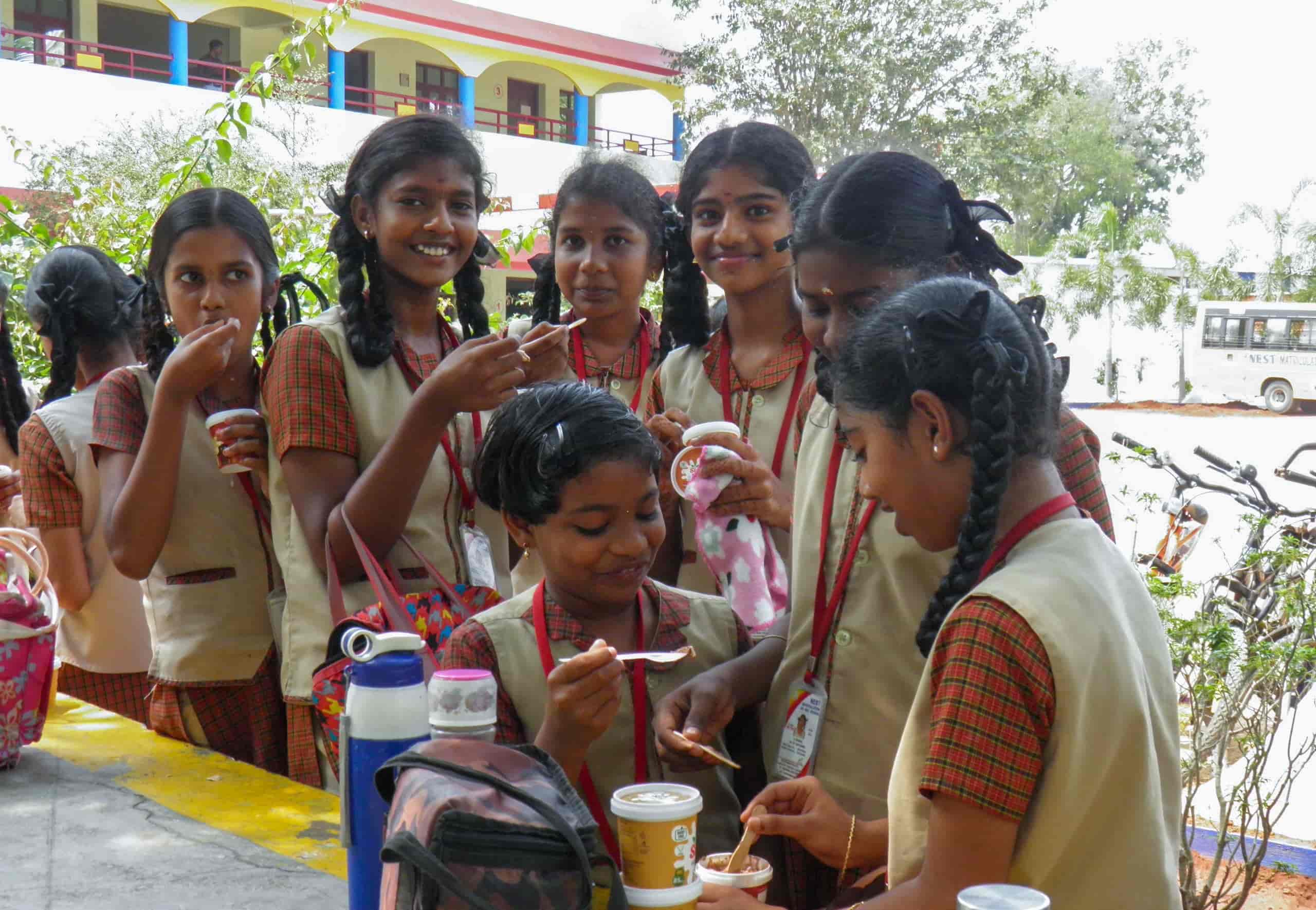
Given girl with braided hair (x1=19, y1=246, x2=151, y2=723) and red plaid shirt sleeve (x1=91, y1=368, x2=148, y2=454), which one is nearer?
red plaid shirt sleeve (x1=91, y1=368, x2=148, y2=454)

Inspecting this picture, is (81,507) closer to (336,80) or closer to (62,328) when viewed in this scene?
(62,328)

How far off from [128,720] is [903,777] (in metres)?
2.20

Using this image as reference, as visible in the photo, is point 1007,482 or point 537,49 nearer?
point 1007,482

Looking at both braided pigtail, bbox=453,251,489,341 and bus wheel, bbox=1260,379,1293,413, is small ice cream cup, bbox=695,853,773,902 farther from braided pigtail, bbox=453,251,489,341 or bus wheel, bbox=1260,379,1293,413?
bus wheel, bbox=1260,379,1293,413

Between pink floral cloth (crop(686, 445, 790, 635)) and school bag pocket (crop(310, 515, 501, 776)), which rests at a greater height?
pink floral cloth (crop(686, 445, 790, 635))

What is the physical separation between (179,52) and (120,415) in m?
24.0

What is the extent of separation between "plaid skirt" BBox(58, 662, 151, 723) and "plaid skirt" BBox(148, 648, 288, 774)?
428 millimetres

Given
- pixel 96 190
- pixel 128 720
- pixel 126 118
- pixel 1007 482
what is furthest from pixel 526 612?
pixel 126 118

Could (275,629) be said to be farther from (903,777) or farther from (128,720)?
(903,777)

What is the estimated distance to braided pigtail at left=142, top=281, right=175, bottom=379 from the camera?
317cm

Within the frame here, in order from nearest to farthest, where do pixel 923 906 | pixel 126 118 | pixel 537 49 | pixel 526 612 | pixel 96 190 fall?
pixel 923 906 → pixel 526 612 → pixel 96 190 → pixel 126 118 → pixel 537 49

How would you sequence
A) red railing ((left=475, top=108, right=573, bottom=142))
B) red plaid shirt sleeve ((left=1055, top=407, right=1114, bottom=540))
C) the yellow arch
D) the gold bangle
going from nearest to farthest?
the gold bangle
red plaid shirt sleeve ((left=1055, top=407, right=1114, bottom=540))
the yellow arch
red railing ((left=475, top=108, right=573, bottom=142))

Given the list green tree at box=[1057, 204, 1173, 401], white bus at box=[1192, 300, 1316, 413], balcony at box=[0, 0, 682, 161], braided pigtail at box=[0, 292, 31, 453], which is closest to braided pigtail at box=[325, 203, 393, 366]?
braided pigtail at box=[0, 292, 31, 453]

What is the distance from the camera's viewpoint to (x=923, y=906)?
139cm
